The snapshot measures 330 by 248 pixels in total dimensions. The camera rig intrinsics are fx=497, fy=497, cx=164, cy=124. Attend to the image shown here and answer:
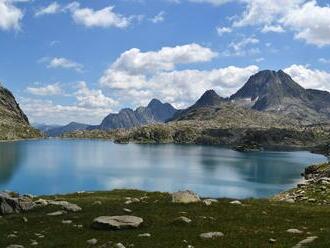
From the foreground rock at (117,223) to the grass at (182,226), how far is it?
62 cm

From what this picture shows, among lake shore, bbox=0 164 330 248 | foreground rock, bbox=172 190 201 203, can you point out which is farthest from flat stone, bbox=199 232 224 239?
foreground rock, bbox=172 190 201 203

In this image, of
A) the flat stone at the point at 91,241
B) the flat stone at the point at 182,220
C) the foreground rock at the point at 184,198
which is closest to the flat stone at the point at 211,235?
the flat stone at the point at 182,220

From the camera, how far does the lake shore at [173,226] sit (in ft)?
105

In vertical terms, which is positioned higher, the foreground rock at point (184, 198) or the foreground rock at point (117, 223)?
the foreground rock at point (184, 198)

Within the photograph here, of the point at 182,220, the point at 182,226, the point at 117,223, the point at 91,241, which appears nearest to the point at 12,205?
the point at 117,223

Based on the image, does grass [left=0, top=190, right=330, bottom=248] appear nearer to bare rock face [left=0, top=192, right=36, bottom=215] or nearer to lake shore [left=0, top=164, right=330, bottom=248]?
lake shore [left=0, top=164, right=330, bottom=248]

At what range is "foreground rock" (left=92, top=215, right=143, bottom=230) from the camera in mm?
37031

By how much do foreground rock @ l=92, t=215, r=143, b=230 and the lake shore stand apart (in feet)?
0.72

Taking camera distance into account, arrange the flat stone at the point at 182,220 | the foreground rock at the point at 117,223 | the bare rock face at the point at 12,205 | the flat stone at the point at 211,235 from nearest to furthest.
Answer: the flat stone at the point at 211,235, the foreground rock at the point at 117,223, the flat stone at the point at 182,220, the bare rock face at the point at 12,205

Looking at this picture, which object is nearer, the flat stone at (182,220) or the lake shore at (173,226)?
the lake shore at (173,226)

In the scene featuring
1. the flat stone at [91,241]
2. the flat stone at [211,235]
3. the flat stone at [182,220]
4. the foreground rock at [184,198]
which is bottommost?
the flat stone at [91,241]

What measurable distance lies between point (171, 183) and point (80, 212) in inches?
5805

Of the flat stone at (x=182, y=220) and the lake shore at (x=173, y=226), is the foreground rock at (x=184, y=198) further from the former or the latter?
the flat stone at (x=182, y=220)

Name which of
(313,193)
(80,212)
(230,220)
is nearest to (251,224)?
(230,220)
